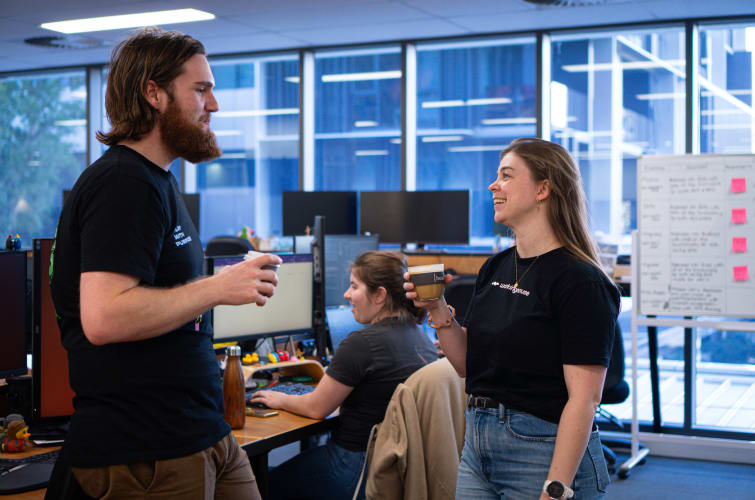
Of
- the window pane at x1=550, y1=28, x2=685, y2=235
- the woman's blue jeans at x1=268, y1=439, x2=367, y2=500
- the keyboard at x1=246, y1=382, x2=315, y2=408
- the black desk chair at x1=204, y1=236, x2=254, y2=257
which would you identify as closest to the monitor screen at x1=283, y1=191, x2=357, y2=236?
the black desk chair at x1=204, y1=236, x2=254, y2=257

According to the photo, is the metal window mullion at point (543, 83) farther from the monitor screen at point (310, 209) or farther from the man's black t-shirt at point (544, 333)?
the man's black t-shirt at point (544, 333)

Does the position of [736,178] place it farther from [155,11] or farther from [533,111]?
[155,11]

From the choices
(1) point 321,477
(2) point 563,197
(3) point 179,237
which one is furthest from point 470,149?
(3) point 179,237

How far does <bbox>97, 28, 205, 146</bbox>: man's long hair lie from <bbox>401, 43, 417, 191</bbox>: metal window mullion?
5.02 metres

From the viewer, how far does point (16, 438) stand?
6.48ft

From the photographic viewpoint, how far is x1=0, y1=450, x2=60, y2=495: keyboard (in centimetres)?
169

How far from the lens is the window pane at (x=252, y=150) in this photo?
6910mm

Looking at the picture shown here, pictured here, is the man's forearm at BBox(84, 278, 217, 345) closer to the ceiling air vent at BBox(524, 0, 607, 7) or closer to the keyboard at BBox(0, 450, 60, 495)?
the keyboard at BBox(0, 450, 60, 495)

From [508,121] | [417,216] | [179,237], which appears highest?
[508,121]

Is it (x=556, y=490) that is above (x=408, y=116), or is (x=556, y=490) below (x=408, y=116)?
below

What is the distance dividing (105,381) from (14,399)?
3.30ft

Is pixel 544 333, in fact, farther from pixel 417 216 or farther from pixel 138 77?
pixel 417 216

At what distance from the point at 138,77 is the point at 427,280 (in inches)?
30.1

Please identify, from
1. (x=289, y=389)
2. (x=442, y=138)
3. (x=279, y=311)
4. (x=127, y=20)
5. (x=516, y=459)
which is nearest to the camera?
(x=516, y=459)
